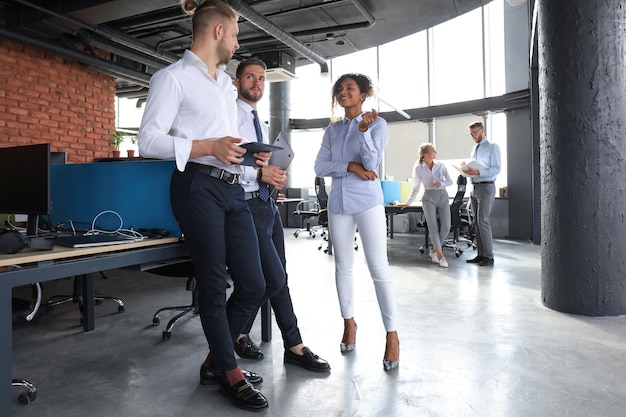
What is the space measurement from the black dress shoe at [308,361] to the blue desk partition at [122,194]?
91cm

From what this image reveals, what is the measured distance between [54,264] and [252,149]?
0.88 meters

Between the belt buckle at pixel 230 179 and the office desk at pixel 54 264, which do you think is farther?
the belt buckle at pixel 230 179

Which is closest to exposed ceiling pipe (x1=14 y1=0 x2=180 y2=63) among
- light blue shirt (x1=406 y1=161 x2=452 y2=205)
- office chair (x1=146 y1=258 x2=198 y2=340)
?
office chair (x1=146 y1=258 x2=198 y2=340)

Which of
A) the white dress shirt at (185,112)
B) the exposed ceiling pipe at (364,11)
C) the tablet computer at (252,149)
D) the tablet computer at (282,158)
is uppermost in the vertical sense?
the exposed ceiling pipe at (364,11)

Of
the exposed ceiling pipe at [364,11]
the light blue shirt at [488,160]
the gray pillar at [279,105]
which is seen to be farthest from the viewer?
the gray pillar at [279,105]

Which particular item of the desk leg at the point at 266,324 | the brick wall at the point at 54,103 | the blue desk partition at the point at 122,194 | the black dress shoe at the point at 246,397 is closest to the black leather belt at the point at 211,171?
the blue desk partition at the point at 122,194

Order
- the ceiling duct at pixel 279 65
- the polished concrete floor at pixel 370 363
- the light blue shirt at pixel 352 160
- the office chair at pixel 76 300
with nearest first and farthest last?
the polished concrete floor at pixel 370 363 → the light blue shirt at pixel 352 160 → the office chair at pixel 76 300 → the ceiling duct at pixel 279 65

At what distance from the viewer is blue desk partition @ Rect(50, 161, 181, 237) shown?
245 cm

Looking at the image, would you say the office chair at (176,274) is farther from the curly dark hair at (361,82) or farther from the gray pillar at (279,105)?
the gray pillar at (279,105)

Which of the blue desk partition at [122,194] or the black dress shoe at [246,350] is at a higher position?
the blue desk partition at [122,194]

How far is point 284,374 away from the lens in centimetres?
229

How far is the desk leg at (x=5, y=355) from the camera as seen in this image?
57.3 inches

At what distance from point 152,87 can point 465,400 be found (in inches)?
74.6

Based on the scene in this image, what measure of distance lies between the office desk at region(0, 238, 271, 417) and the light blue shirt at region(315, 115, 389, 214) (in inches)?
35.3
